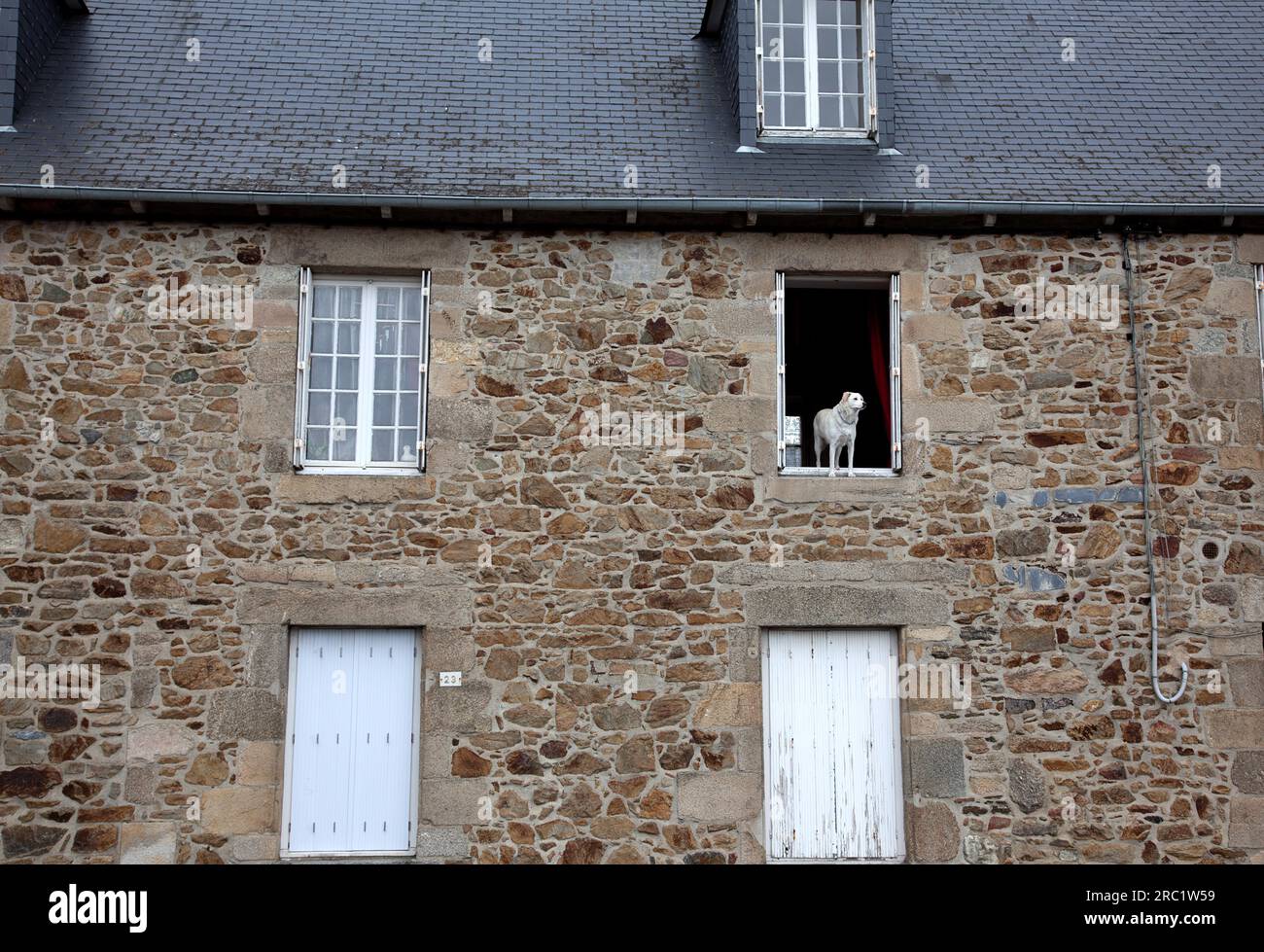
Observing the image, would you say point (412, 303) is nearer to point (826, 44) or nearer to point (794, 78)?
point (794, 78)

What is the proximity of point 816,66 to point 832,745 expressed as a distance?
4.64 m

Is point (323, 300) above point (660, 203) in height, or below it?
below

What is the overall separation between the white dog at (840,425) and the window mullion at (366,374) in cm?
286

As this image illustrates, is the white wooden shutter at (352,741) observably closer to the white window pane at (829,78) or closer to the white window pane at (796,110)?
the white window pane at (796,110)

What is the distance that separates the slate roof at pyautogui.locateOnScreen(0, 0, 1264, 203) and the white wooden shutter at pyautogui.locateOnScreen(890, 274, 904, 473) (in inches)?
25.2

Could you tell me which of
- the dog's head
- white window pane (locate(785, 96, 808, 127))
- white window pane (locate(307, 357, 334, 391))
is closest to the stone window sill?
white window pane (locate(307, 357, 334, 391))

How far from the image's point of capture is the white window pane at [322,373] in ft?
24.8

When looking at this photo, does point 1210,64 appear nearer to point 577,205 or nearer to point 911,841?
point 577,205

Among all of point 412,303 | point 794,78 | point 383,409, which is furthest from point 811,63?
point 383,409

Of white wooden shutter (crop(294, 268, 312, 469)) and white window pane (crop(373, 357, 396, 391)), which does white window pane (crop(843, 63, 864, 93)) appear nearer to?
white window pane (crop(373, 357, 396, 391))

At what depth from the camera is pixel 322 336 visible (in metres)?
7.62

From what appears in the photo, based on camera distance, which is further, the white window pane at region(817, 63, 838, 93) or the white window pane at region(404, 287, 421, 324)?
the white window pane at region(817, 63, 838, 93)

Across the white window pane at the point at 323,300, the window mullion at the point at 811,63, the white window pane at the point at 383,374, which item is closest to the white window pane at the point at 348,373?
the white window pane at the point at 383,374

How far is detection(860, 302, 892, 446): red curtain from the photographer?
789 cm
